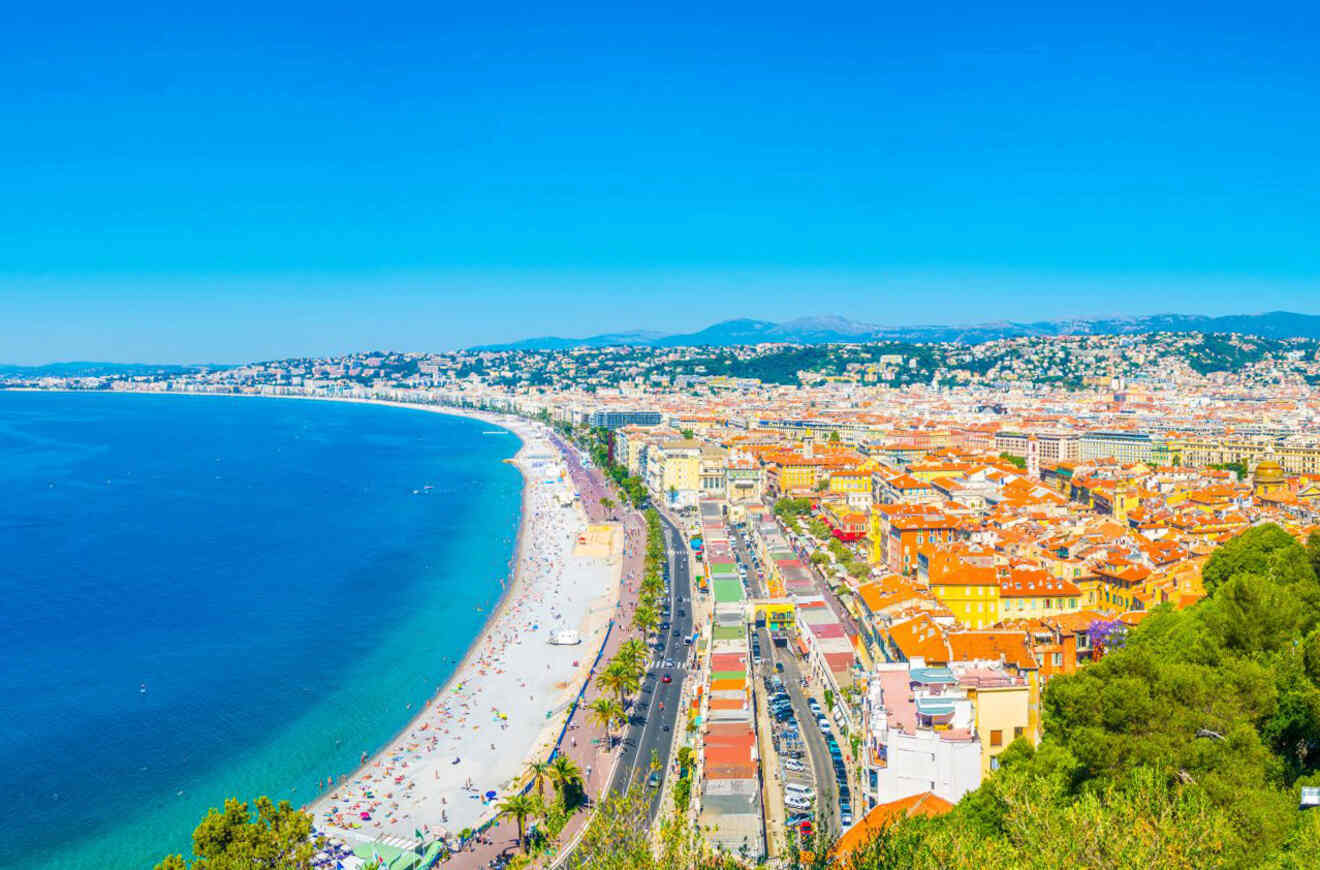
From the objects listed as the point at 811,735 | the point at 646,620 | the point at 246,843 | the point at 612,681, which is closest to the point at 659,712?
the point at 612,681

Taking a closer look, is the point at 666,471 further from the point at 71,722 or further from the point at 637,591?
the point at 71,722

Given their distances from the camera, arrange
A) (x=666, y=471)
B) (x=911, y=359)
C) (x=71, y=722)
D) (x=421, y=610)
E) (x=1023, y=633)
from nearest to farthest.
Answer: (x=1023, y=633), (x=71, y=722), (x=421, y=610), (x=666, y=471), (x=911, y=359)

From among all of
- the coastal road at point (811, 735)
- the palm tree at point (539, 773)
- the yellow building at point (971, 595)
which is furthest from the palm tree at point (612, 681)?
the yellow building at point (971, 595)

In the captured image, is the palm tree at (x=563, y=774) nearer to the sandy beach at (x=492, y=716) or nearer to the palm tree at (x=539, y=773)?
the palm tree at (x=539, y=773)

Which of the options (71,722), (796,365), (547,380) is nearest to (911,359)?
(796,365)

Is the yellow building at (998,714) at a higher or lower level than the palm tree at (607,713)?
higher

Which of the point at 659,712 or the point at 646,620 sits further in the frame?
the point at 646,620

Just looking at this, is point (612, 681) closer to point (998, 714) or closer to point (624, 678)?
point (624, 678)
